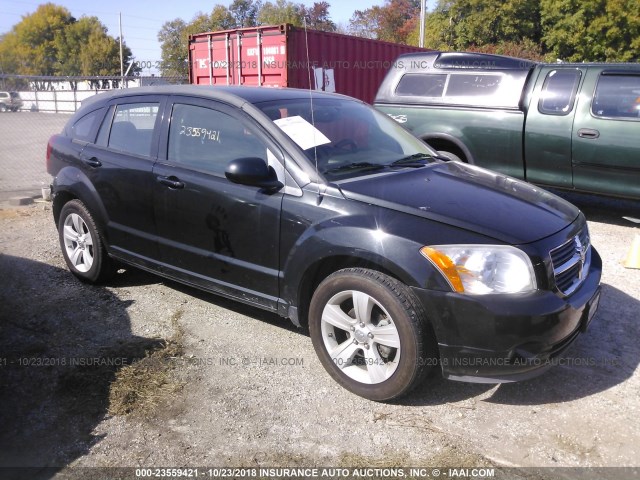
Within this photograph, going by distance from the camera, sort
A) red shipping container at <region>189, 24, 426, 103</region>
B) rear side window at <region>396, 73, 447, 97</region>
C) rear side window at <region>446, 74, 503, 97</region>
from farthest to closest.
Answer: red shipping container at <region>189, 24, 426, 103</region> → rear side window at <region>396, 73, 447, 97</region> → rear side window at <region>446, 74, 503, 97</region>

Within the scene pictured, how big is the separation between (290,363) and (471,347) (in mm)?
1283

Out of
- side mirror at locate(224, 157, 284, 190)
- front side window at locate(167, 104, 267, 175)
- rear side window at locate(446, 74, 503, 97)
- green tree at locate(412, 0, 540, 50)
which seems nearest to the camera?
side mirror at locate(224, 157, 284, 190)

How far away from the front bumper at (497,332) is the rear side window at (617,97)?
172 inches

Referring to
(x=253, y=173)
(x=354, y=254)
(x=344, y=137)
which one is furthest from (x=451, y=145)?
(x=354, y=254)

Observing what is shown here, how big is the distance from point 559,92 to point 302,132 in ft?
14.7

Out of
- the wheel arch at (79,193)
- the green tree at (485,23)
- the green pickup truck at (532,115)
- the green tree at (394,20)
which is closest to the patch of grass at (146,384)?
the wheel arch at (79,193)

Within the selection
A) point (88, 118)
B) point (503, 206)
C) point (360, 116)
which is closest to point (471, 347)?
point (503, 206)

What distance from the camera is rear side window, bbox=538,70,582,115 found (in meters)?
6.79

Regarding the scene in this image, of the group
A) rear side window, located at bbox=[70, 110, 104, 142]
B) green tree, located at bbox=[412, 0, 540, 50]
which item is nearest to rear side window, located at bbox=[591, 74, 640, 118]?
rear side window, located at bbox=[70, 110, 104, 142]

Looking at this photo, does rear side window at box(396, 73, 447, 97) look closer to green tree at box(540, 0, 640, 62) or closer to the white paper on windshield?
the white paper on windshield

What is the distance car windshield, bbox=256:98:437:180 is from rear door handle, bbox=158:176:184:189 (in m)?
0.79

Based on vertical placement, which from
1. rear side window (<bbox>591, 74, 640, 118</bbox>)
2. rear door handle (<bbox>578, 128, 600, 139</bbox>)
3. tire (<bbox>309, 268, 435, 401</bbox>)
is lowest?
tire (<bbox>309, 268, 435, 401</bbox>)

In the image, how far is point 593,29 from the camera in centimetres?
3241

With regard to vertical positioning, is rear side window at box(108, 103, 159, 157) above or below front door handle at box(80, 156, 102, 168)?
above
